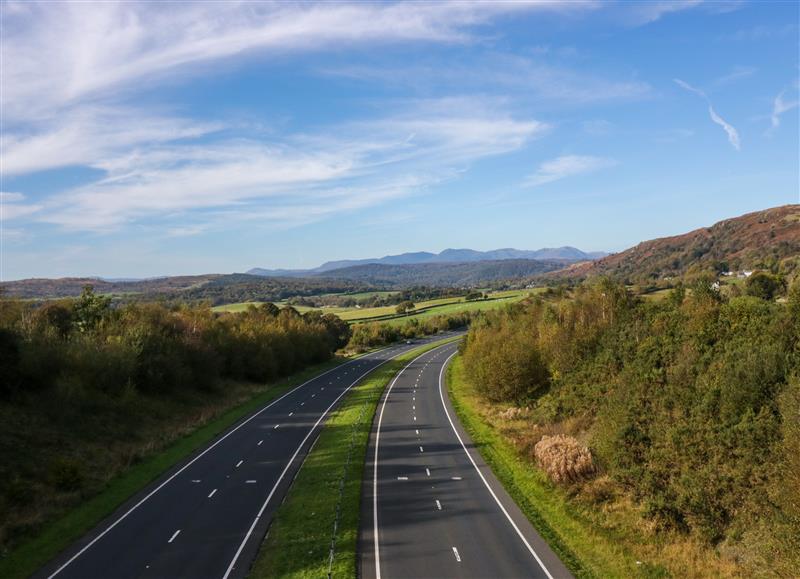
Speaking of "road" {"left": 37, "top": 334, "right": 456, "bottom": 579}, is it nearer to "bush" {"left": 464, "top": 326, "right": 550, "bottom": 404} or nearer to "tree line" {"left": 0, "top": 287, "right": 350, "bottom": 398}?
"tree line" {"left": 0, "top": 287, "right": 350, "bottom": 398}

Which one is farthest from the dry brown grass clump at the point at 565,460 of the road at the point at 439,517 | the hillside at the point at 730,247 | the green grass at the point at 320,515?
the hillside at the point at 730,247

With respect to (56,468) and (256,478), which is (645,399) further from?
(56,468)

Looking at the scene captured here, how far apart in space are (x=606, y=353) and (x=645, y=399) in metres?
11.3

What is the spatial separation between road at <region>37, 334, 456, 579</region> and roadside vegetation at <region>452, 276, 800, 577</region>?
38.8 feet

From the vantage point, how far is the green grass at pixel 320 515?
61.4ft

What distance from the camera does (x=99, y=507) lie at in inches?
995

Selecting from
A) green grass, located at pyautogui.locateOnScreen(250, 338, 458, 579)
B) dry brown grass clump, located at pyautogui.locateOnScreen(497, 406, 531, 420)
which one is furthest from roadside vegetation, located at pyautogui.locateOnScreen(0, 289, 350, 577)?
dry brown grass clump, located at pyautogui.locateOnScreen(497, 406, 531, 420)

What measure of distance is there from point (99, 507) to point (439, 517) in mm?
15355

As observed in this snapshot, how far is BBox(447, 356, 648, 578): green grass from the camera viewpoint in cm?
1934

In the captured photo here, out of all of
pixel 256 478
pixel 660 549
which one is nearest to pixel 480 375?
pixel 256 478

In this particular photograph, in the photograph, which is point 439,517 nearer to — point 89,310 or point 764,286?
point 764,286

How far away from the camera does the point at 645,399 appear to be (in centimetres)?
2958

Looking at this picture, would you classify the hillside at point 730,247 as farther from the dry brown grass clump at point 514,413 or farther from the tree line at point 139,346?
the tree line at point 139,346

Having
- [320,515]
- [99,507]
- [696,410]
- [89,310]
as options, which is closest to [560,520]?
[696,410]
